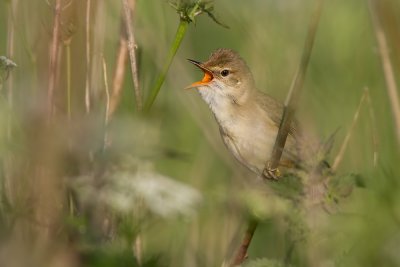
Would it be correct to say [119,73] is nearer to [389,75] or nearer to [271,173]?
[271,173]

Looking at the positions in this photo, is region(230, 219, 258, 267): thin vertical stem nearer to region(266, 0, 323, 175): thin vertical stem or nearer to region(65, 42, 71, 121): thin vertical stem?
region(266, 0, 323, 175): thin vertical stem

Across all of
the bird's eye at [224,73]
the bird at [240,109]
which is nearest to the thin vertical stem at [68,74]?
the bird at [240,109]

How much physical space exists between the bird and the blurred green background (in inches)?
4.1

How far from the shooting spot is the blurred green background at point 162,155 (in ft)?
5.37

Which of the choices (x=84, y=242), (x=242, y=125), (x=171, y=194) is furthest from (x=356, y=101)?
(x=171, y=194)

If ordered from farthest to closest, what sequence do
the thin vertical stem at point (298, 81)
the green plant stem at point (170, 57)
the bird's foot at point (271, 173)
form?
the bird's foot at point (271, 173) < the green plant stem at point (170, 57) < the thin vertical stem at point (298, 81)

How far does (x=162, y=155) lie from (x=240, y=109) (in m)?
2.36

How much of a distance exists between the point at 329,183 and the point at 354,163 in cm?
92

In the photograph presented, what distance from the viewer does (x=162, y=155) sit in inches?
60.8

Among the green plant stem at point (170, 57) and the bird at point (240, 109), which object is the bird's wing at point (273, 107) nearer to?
the bird at point (240, 109)

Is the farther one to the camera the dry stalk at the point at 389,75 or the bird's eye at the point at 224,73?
the bird's eye at the point at 224,73

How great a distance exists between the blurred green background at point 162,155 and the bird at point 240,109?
0.34ft

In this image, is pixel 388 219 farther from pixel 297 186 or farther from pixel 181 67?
pixel 181 67

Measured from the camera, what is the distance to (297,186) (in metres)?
2.29
